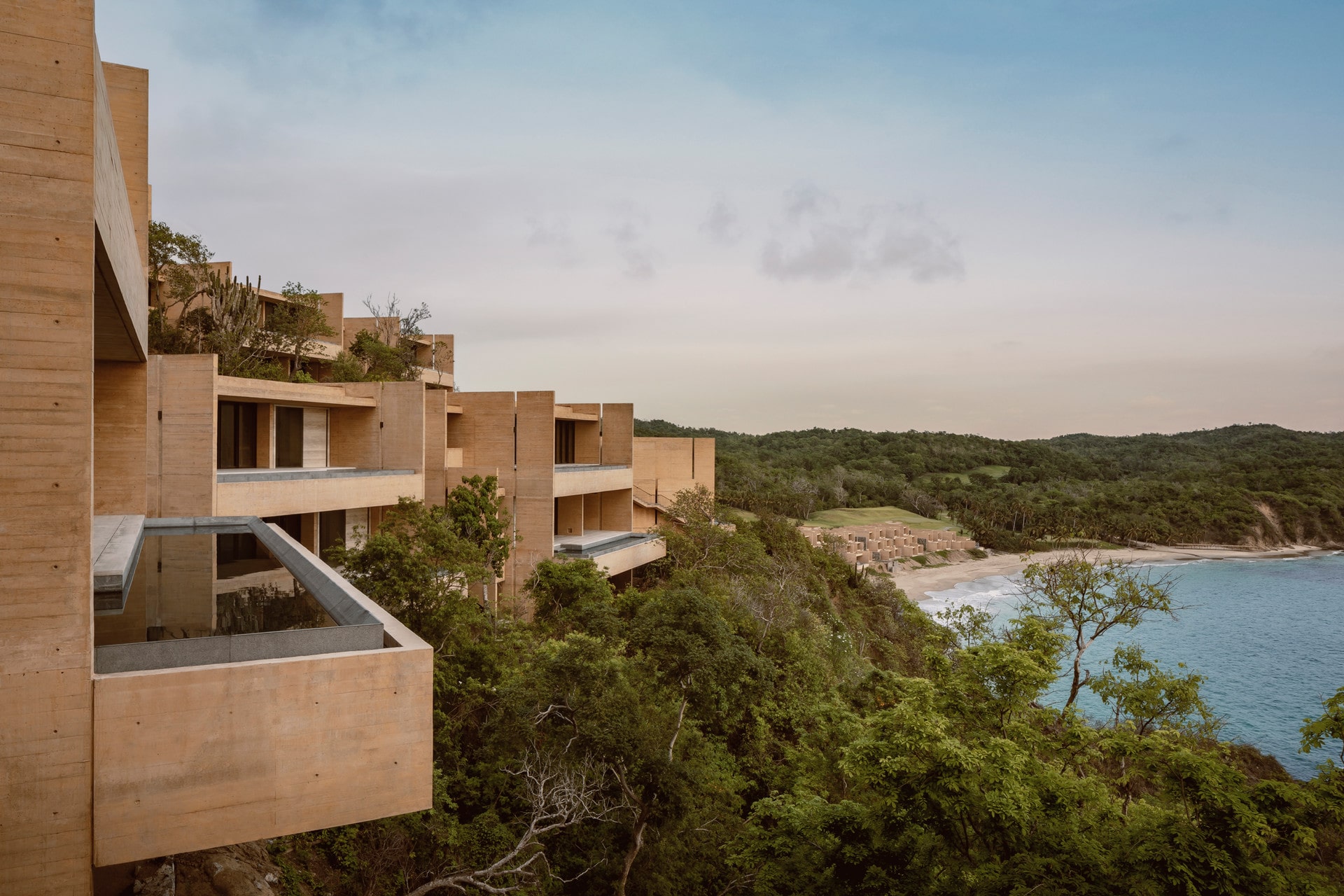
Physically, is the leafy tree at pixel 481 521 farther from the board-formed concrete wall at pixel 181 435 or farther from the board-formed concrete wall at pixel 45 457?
the board-formed concrete wall at pixel 45 457

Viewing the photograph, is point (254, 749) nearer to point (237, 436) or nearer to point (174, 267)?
point (237, 436)

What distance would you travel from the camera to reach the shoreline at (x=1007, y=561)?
6341 cm

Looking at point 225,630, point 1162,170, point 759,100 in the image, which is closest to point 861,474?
point 1162,170

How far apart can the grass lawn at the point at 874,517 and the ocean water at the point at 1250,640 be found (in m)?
18.1

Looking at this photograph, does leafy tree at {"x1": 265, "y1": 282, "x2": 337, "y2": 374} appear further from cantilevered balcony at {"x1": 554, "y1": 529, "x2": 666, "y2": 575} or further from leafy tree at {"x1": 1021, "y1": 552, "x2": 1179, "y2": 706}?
leafy tree at {"x1": 1021, "y1": 552, "x2": 1179, "y2": 706}

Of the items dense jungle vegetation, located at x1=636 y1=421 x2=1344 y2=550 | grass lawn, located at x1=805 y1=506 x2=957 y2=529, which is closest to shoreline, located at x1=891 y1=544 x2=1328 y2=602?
dense jungle vegetation, located at x1=636 y1=421 x2=1344 y2=550

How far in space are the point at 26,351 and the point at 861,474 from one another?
10956cm

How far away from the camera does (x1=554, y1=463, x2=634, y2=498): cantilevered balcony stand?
90.6 ft

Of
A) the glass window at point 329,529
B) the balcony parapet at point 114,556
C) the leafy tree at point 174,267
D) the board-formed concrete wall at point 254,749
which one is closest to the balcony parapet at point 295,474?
the glass window at point 329,529

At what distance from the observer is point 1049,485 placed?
4432 inches

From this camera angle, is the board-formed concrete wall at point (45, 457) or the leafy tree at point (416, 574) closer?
the board-formed concrete wall at point (45, 457)

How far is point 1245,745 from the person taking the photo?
94.7ft

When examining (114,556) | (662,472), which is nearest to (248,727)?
(114,556)

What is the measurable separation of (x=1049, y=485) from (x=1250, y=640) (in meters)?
64.4
